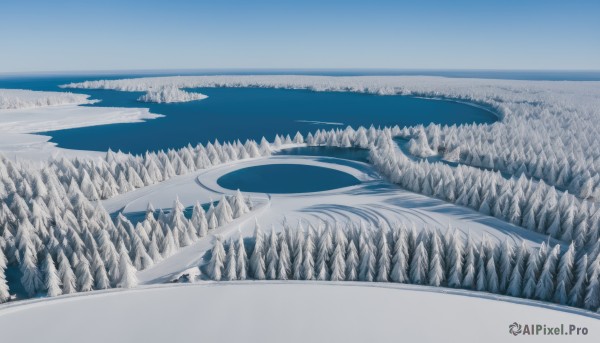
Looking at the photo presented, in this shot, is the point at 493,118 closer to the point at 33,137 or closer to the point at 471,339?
the point at 471,339

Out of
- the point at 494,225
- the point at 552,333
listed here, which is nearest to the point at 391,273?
the point at 552,333

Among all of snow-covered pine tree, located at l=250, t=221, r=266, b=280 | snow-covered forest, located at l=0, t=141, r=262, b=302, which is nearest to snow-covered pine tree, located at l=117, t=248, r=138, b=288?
snow-covered forest, located at l=0, t=141, r=262, b=302

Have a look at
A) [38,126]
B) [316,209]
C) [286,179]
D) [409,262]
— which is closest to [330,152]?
[286,179]

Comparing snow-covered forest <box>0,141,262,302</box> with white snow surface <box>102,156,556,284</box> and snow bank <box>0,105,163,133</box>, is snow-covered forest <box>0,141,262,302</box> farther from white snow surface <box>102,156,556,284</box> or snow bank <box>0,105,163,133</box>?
snow bank <box>0,105,163,133</box>

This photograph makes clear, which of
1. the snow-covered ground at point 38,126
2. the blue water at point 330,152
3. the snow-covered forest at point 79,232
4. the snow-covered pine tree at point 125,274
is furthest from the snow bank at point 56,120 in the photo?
the snow-covered pine tree at point 125,274

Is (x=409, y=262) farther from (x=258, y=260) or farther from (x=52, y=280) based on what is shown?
(x=52, y=280)
